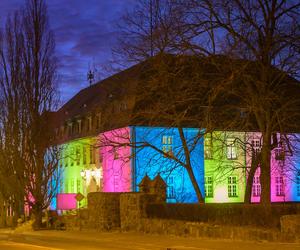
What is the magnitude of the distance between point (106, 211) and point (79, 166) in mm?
29888

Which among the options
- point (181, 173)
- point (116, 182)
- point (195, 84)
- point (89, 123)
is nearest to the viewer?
point (195, 84)

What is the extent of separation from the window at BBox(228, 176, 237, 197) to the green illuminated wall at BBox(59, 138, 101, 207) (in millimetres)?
11694

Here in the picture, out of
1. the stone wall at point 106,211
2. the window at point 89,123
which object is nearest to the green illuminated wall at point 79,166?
the window at point 89,123

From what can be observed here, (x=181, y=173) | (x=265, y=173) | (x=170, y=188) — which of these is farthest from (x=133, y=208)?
(x=181, y=173)

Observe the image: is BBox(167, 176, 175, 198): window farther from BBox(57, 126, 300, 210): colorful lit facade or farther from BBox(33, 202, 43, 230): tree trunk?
BBox(33, 202, 43, 230): tree trunk

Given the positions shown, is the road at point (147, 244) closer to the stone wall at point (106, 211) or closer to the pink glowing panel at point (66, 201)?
the stone wall at point (106, 211)

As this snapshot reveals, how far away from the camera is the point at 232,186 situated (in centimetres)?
5431

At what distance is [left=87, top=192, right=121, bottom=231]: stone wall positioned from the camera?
3412cm

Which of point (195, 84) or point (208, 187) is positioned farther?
point (208, 187)

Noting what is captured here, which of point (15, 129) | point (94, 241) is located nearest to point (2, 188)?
point (15, 129)

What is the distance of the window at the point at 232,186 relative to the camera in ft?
178

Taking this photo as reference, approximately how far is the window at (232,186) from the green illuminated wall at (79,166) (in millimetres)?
11694

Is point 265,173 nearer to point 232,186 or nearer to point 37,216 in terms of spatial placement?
point 37,216

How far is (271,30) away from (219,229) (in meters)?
8.24
